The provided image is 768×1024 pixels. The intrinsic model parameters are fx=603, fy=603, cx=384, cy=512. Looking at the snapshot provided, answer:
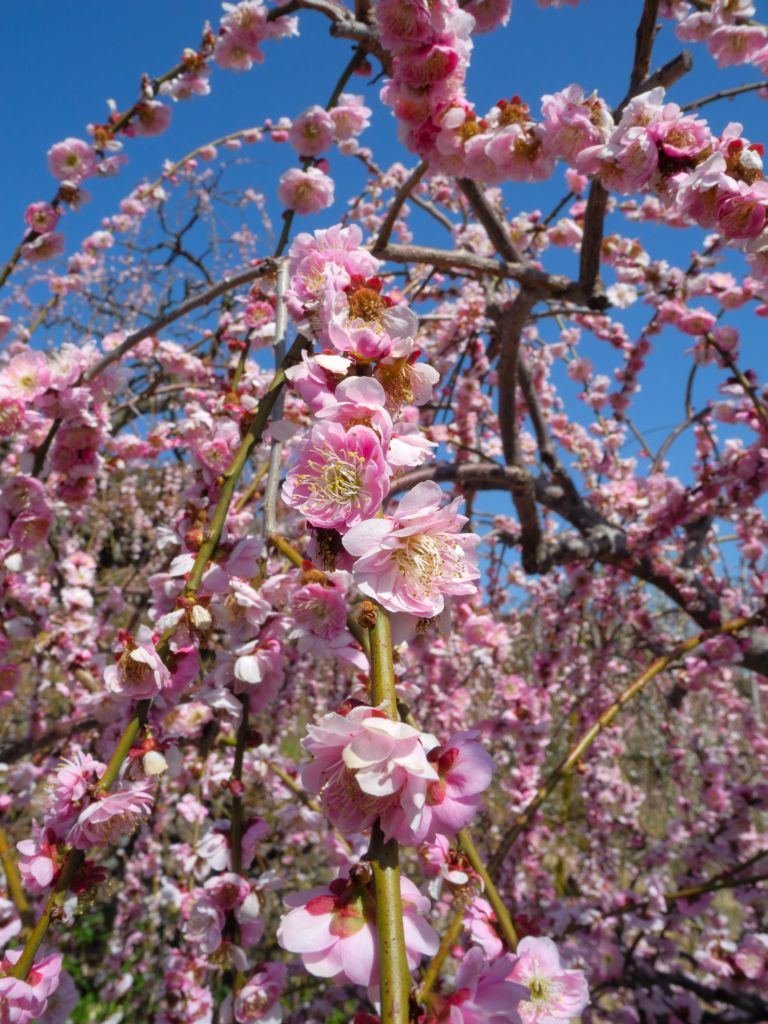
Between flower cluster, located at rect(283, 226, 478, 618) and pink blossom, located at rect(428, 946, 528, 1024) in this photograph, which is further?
flower cluster, located at rect(283, 226, 478, 618)

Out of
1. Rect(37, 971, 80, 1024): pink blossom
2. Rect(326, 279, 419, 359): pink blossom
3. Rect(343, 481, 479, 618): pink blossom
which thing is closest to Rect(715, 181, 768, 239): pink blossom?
Rect(326, 279, 419, 359): pink blossom

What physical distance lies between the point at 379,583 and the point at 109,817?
1.87 feet

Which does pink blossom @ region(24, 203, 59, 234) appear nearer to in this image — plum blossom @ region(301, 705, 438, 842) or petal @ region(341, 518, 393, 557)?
petal @ region(341, 518, 393, 557)

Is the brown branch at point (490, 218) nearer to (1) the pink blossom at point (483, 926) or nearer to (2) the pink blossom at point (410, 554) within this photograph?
(2) the pink blossom at point (410, 554)

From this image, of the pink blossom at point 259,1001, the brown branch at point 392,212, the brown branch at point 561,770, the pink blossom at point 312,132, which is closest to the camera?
the pink blossom at point 259,1001

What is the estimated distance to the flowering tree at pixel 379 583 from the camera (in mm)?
804

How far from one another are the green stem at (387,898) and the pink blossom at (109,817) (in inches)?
17.4

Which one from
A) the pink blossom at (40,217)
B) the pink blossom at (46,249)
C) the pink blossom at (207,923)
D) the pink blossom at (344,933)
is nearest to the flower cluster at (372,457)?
the pink blossom at (344,933)

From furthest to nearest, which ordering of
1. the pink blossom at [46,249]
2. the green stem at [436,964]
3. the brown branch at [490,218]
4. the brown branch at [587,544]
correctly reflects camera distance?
the brown branch at [587,544]
the pink blossom at [46,249]
the brown branch at [490,218]
the green stem at [436,964]

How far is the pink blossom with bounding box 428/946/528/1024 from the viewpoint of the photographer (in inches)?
27.0

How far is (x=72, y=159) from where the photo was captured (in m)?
2.64

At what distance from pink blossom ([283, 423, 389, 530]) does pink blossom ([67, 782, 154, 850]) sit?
1.70ft

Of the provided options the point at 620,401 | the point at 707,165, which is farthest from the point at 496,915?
the point at 620,401

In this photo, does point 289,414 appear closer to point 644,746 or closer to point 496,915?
point 496,915
